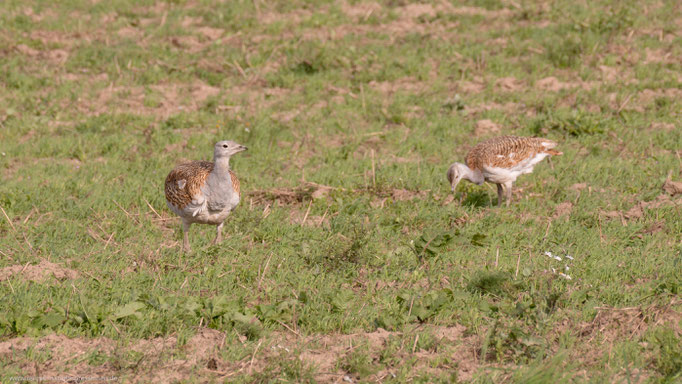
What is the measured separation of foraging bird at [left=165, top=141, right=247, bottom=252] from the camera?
7633 mm

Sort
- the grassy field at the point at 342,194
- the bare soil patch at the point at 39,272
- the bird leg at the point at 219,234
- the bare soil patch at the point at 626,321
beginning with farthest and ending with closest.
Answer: the bird leg at the point at 219,234 < the bare soil patch at the point at 39,272 < the bare soil patch at the point at 626,321 < the grassy field at the point at 342,194

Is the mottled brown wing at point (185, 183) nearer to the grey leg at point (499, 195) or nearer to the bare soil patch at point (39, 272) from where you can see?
the bare soil patch at point (39, 272)

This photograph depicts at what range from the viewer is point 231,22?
1511 cm

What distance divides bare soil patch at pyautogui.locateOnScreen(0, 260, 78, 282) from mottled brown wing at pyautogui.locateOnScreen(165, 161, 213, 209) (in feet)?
4.39

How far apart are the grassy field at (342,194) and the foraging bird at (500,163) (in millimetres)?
301

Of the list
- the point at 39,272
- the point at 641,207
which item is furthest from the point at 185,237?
the point at 641,207

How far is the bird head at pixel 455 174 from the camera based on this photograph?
9281 millimetres

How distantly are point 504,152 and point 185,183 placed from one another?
411cm

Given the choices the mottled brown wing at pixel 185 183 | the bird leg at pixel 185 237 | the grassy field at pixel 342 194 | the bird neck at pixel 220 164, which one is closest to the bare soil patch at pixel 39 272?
the grassy field at pixel 342 194

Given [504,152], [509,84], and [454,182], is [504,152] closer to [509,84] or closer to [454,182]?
[454,182]

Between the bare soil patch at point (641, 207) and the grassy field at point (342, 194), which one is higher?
the grassy field at point (342, 194)

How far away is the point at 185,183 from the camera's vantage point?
7.79m

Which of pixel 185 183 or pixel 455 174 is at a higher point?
pixel 185 183

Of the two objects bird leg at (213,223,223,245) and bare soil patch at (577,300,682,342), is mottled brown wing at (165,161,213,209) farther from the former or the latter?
bare soil patch at (577,300,682,342)
